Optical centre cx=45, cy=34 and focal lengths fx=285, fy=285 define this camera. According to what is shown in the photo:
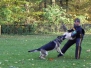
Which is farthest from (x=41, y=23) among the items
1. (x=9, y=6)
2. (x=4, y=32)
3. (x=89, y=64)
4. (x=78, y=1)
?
(x=89, y=64)

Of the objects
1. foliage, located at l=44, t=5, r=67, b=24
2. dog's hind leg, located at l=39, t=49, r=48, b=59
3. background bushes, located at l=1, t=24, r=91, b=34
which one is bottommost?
background bushes, located at l=1, t=24, r=91, b=34

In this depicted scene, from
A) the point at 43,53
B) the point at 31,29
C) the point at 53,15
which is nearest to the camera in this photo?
the point at 43,53

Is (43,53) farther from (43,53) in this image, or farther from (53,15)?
(53,15)

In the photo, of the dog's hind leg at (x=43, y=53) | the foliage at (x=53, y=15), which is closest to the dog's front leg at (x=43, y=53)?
the dog's hind leg at (x=43, y=53)

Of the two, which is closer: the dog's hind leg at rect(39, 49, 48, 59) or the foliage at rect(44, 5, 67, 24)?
the dog's hind leg at rect(39, 49, 48, 59)

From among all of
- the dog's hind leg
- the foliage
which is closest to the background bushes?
the foliage

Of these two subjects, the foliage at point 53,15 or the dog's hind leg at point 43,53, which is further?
the foliage at point 53,15

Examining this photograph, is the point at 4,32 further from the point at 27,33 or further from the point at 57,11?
the point at 57,11

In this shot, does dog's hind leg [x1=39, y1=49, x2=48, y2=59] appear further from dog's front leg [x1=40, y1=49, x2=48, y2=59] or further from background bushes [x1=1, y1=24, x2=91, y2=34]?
background bushes [x1=1, y1=24, x2=91, y2=34]

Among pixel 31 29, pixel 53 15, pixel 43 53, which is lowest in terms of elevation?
pixel 31 29

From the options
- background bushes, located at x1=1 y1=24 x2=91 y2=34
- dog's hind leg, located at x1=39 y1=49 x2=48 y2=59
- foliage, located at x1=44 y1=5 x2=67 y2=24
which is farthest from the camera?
foliage, located at x1=44 y1=5 x2=67 y2=24

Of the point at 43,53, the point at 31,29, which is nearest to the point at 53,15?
the point at 31,29

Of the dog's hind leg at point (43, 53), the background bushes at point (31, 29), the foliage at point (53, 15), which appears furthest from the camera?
the foliage at point (53, 15)

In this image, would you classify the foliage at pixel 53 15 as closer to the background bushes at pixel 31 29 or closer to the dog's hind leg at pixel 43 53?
the background bushes at pixel 31 29
